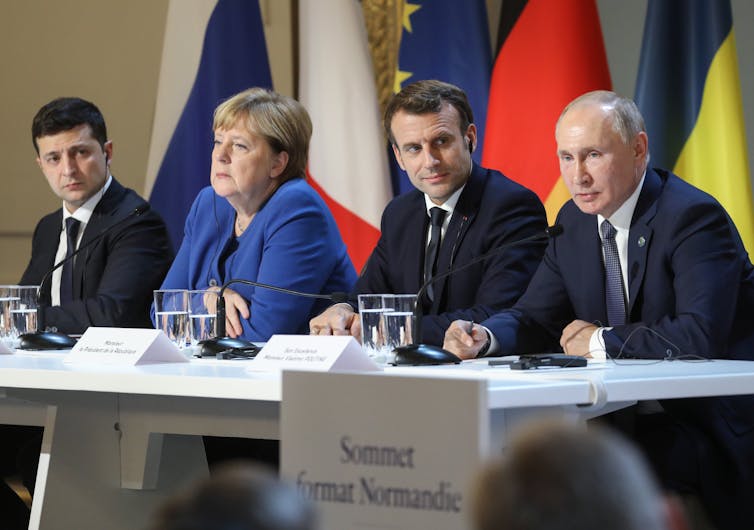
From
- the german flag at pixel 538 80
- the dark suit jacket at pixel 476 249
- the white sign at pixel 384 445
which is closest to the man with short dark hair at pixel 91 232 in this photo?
the dark suit jacket at pixel 476 249

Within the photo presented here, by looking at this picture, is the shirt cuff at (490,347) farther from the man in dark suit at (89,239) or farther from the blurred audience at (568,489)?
the blurred audience at (568,489)

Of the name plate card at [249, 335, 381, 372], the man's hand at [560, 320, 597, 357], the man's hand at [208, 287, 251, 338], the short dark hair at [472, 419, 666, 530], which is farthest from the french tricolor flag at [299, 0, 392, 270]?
the short dark hair at [472, 419, 666, 530]

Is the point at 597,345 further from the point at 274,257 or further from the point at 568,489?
the point at 568,489

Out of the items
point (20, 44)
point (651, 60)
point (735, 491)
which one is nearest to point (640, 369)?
point (735, 491)

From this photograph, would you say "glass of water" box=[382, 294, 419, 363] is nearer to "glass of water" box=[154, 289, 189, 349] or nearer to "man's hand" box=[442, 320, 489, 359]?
"man's hand" box=[442, 320, 489, 359]

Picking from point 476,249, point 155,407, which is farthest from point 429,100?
point 155,407

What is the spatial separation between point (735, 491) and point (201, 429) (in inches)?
46.9

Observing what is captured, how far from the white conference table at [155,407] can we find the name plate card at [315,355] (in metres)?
0.07

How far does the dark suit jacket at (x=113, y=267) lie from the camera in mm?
3977

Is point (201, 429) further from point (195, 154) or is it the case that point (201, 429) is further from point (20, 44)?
point (20, 44)

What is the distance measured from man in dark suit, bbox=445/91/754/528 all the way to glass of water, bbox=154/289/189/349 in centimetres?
65

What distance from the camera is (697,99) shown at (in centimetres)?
416

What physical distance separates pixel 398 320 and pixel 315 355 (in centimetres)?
38

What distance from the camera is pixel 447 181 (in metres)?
3.59
